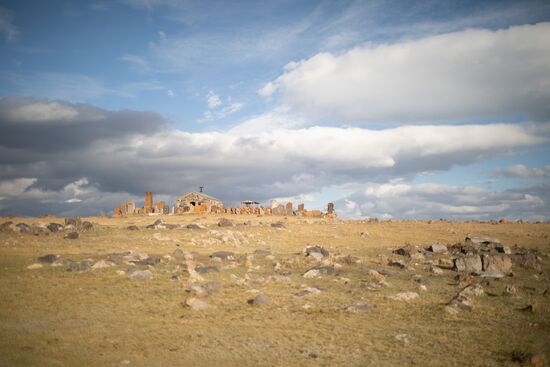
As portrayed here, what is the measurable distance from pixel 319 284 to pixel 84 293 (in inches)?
289

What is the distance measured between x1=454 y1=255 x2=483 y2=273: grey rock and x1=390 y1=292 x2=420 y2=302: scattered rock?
5910 mm

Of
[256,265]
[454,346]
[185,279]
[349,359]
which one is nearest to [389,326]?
[454,346]

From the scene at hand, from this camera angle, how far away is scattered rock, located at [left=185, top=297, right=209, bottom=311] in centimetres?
1056

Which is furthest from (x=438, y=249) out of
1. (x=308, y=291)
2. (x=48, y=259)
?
(x=48, y=259)

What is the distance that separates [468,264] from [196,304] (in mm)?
11839

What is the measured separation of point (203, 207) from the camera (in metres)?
50.4

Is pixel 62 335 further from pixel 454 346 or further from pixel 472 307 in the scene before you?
pixel 472 307

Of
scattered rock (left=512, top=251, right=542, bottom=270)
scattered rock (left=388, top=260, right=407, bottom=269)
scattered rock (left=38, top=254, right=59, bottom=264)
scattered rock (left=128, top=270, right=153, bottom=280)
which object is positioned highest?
scattered rock (left=38, top=254, right=59, bottom=264)

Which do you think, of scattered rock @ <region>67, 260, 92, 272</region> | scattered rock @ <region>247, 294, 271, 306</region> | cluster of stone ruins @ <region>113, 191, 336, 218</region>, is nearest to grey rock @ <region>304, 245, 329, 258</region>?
scattered rock @ <region>247, 294, 271, 306</region>

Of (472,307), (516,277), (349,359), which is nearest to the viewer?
(349,359)

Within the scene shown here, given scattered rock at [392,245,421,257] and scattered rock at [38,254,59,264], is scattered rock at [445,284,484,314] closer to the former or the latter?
scattered rock at [392,245,421,257]

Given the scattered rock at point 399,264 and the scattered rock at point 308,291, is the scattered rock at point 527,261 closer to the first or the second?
the scattered rock at point 399,264

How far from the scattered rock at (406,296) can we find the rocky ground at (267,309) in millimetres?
60

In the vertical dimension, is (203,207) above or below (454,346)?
above
